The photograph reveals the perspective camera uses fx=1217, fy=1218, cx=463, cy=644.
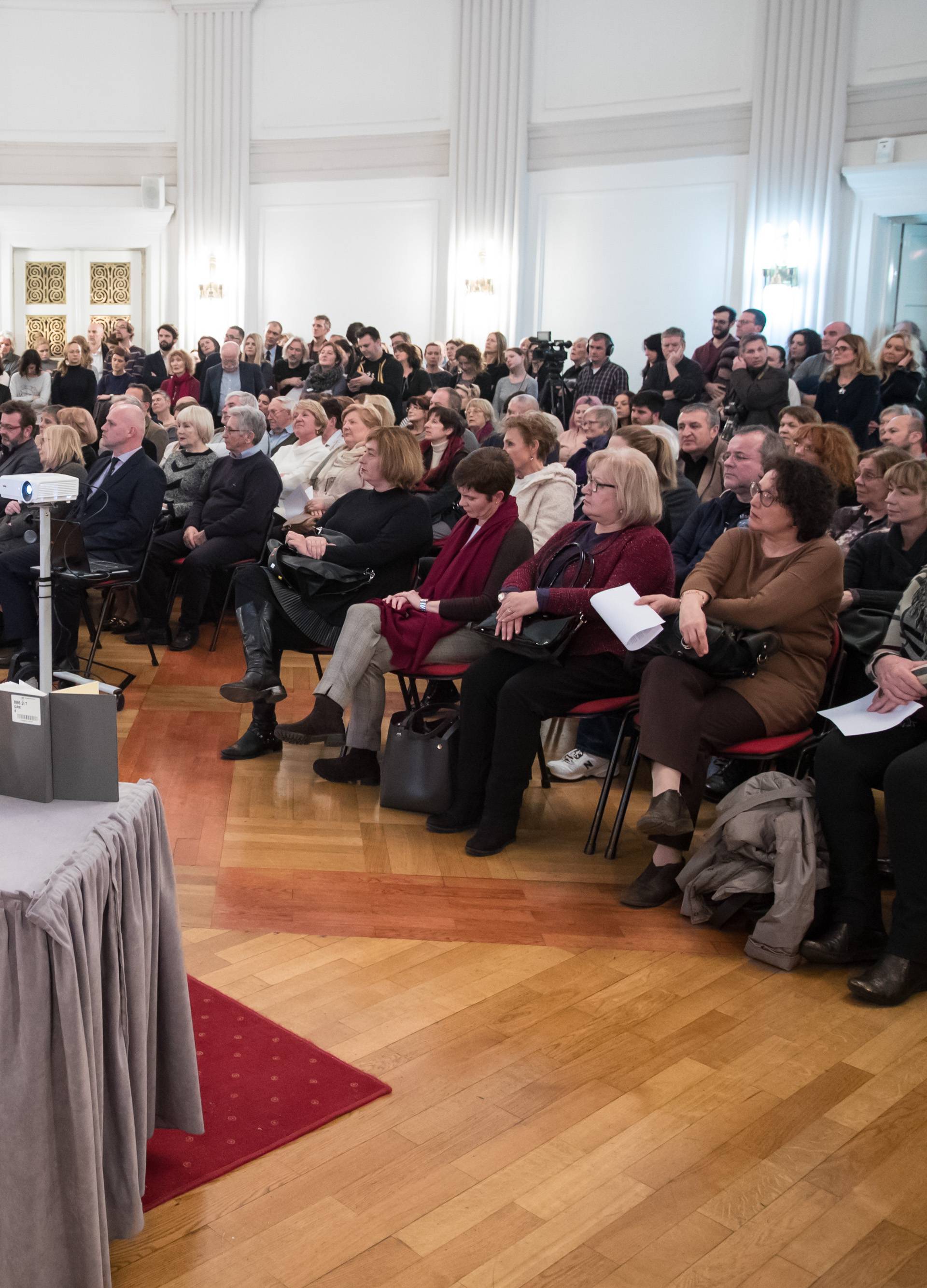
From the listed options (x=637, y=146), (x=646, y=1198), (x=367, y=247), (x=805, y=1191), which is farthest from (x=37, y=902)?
(x=367, y=247)

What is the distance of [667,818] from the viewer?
123 inches

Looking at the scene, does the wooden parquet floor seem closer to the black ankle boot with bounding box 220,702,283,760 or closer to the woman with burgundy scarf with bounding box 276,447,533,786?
the woman with burgundy scarf with bounding box 276,447,533,786

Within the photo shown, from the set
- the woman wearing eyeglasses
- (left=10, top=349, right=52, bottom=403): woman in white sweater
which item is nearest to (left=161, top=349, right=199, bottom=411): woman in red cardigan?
(left=10, top=349, right=52, bottom=403): woman in white sweater

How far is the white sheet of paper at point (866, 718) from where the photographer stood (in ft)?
9.86

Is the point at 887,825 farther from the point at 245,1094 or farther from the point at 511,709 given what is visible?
the point at 245,1094

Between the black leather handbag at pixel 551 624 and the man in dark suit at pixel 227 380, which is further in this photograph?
the man in dark suit at pixel 227 380

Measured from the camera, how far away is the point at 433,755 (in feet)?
12.5

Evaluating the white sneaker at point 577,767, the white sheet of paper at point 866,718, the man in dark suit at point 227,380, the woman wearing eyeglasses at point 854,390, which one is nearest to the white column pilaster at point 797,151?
the woman wearing eyeglasses at point 854,390

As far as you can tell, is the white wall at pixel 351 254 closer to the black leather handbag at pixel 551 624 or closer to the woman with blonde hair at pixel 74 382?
the woman with blonde hair at pixel 74 382

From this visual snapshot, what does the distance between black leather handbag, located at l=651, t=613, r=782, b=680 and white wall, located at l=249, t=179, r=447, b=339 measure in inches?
401

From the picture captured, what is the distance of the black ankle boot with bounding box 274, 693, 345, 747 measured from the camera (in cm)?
398

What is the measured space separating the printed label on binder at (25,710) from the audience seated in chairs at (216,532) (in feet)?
12.7

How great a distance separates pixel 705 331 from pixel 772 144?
1714mm

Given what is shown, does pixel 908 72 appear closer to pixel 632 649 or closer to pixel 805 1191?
pixel 632 649
